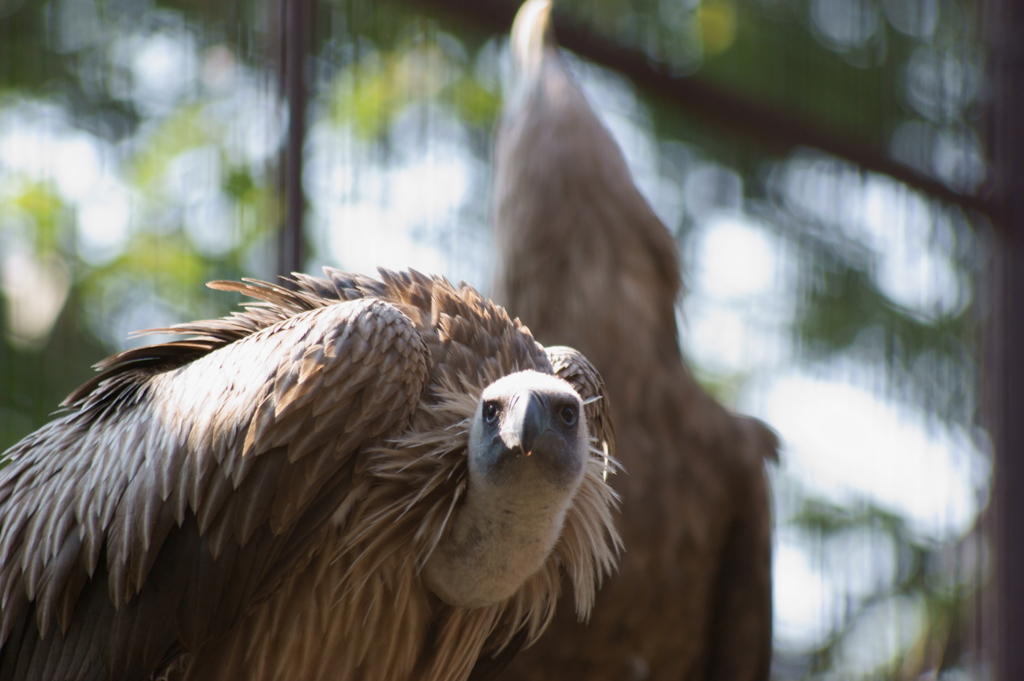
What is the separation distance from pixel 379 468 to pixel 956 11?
4.41m

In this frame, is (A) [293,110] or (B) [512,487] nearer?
(B) [512,487]

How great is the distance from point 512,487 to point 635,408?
1.27m

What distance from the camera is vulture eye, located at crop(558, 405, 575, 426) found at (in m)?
1.75

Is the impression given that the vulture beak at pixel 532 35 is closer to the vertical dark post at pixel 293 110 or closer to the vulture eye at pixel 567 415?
the vertical dark post at pixel 293 110

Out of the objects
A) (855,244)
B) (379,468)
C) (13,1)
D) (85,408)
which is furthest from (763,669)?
(13,1)

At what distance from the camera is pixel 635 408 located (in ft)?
9.78

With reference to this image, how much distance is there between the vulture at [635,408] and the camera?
2.90m

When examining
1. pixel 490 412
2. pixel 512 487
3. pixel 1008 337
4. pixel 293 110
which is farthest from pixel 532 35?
pixel 1008 337

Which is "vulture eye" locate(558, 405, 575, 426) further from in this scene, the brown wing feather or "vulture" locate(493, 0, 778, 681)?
"vulture" locate(493, 0, 778, 681)

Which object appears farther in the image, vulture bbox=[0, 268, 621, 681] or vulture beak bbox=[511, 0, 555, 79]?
vulture beak bbox=[511, 0, 555, 79]

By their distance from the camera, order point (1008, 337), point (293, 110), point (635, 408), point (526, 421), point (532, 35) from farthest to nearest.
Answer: point (1008, 337)
point (532, 35)
point (635, 408)
point (293, 110)
point (526, 421)

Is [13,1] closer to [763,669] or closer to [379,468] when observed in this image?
[379,468]

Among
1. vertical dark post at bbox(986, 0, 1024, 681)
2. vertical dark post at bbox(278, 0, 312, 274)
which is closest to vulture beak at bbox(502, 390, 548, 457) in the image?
vertical dark post at bbox(278, 0, 312, 274)

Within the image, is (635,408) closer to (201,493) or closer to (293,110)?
(293,110)
